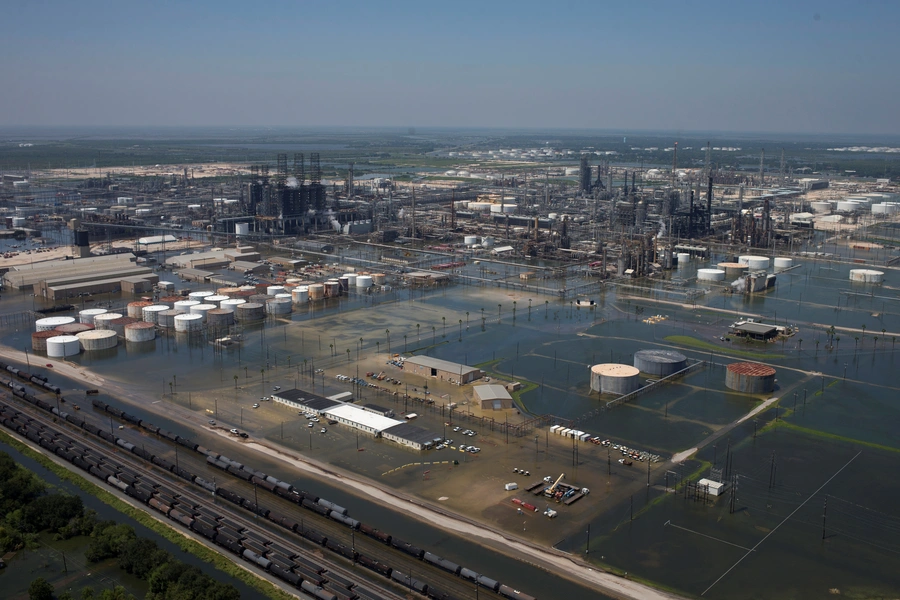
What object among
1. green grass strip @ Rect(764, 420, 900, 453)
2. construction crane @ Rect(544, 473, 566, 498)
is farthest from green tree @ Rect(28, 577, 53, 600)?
green grass strip @ Rect(764, 420, 900, 453)

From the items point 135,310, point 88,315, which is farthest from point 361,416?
point 88,315

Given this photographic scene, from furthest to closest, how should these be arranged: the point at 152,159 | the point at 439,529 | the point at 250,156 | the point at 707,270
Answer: the point at 250,156
the point at 152,159
the point at 707,270
the point at 439,529

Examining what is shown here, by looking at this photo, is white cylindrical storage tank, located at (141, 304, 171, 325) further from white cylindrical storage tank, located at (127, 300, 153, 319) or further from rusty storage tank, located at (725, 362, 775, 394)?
rusty storage tank, located at (725, 362, 775, 394)

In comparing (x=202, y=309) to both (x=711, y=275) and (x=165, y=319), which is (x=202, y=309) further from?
(x=711, y=275)

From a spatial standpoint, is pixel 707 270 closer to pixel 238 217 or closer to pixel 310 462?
pixel 310 462

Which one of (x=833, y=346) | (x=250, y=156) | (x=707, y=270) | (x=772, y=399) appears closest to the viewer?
(x=772, y=399)

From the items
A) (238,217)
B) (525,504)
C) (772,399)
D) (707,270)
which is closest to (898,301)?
(707,270)

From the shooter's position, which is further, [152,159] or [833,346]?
[152,159]

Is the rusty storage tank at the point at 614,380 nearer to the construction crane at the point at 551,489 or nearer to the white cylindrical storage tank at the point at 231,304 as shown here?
the construction crane at the point at 551,489
